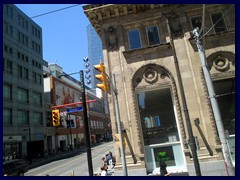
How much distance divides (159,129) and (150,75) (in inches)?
173

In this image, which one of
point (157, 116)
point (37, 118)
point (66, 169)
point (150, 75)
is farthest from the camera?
point (37, 118)

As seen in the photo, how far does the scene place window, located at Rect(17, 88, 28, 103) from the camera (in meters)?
43.2

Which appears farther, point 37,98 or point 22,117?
point 37,98

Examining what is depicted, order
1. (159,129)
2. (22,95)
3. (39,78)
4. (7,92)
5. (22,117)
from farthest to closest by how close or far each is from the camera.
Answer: (39,78), (22,95), (22,117), (7,92), (159,129)

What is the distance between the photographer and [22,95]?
44250mm

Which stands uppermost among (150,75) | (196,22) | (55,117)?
(196,22)

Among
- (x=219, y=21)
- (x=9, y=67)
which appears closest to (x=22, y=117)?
(x=9, y=67)

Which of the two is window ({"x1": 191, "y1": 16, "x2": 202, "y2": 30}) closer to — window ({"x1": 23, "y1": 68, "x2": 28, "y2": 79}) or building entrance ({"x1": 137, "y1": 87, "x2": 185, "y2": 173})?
building entrance ({"x1": 137, "y1": 87, "x2": 185, "y2": 173})

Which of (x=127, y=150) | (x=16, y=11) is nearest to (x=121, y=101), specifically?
(x=127, y=150)

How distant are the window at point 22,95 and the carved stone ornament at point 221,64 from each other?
37.3 meters

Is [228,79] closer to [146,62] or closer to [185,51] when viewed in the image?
[185,51]

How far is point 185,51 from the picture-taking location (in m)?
17.8

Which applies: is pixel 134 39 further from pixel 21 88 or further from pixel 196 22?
pixel 21 88

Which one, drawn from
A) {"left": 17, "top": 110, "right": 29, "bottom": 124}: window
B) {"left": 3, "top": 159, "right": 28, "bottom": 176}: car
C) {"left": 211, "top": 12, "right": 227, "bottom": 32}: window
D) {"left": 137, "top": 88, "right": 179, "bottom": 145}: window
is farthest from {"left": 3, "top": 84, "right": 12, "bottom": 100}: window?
{"left": 211, "top": 12, "right": 227, "bottom": 32}: window
